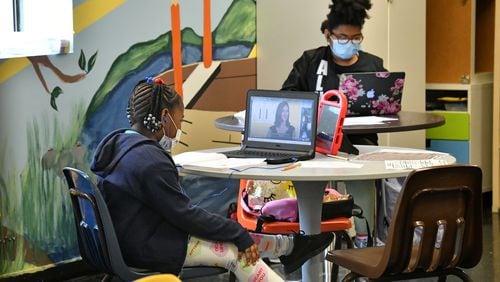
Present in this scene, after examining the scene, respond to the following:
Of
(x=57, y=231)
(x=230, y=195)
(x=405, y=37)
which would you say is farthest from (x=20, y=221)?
(x=405, y=37)

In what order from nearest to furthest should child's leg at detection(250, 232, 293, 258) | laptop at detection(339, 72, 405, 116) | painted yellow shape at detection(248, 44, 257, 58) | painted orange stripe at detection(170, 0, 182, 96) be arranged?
child's leg at detection(250, 232, 293, 258) < laptop at detection(339, 72, 405, 116) < painted orange stripe at detection(170, 0, 182, 96) < painted yellow shape at detection(248, 44, 257, 58)

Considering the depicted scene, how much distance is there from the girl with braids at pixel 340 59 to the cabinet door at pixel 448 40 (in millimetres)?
1827

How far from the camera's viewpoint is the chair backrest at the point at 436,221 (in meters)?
2.64

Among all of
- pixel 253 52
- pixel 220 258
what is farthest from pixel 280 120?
pixel 253 52

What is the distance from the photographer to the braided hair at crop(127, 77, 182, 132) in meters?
2.84

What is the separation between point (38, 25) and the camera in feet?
13.9

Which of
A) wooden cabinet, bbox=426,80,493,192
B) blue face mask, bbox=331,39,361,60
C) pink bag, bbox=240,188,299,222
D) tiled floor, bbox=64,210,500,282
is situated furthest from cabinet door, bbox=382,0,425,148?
pink bag, bbox=240,188,299,222

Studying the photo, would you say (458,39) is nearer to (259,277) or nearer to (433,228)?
(433,228)

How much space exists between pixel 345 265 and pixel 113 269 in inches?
30.2

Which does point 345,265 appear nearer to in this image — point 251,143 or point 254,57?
point 251,143

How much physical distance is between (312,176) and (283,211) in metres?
0.78

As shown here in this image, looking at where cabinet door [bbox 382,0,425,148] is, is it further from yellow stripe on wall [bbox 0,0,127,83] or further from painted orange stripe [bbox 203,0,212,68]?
yellow stripe on wall [bbox 0,0,127,83]

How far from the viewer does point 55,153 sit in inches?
167

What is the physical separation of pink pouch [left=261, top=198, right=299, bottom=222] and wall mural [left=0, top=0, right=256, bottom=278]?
119 cm
